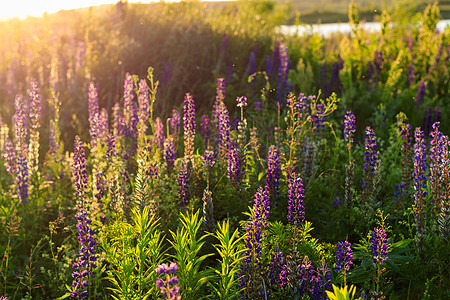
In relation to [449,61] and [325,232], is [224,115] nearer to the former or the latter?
[325,232]

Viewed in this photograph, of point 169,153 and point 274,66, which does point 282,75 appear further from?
point 169,153

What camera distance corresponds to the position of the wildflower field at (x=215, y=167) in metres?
2.76

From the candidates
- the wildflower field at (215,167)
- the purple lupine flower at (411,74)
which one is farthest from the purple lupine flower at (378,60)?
the purple lupine flower at (411,74)

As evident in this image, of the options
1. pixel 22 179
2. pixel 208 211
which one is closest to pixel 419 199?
pixel 208 211

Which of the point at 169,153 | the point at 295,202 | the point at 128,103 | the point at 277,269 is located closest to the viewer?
the point at 277,269

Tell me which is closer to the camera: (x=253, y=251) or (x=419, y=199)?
(x=253, y=251)

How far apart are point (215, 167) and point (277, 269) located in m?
1.64

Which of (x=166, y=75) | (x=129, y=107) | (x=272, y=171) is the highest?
(x=166, y=75)

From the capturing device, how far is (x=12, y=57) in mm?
8047

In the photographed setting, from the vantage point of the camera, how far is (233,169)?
381 cm

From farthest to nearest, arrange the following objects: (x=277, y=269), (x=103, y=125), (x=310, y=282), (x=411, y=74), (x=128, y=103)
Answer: (x=411, y=74), (x=128, y=103), (x=103, y=125), (x=277, y=269), (x=310, y=282)

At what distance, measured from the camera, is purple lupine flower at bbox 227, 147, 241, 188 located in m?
3.80

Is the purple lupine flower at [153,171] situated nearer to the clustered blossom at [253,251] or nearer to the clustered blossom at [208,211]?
the clustered blossom at [208,211]

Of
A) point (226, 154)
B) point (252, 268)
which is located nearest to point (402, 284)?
point (252, 268)
